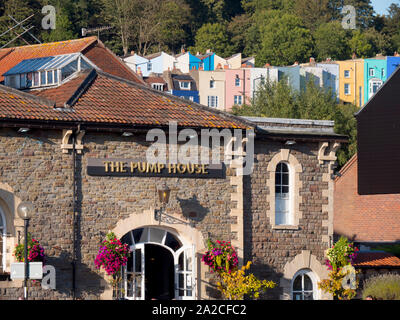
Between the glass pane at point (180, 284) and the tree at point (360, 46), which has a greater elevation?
the tree at point (360, 46)

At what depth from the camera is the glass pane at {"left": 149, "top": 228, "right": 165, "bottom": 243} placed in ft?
95.1

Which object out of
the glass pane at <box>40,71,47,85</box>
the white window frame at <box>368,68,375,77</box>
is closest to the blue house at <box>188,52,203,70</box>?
the white window frame at <box>368,68,375,77</box>

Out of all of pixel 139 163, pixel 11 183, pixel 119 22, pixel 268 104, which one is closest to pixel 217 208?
pixel 139 163

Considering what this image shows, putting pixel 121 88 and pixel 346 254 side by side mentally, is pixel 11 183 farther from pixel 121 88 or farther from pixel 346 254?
pixel 346 254

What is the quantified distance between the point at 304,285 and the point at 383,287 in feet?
8.06

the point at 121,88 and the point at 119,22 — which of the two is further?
the point at 119,22

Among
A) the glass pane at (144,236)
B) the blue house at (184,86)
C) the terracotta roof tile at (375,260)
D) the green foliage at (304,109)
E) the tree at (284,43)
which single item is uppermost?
the tree at (284,43)

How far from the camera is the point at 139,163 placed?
28.3m

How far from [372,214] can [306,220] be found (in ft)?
58.9

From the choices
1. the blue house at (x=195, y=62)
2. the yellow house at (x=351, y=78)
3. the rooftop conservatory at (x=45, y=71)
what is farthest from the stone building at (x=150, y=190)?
the yellow house at (x=351, y=78)

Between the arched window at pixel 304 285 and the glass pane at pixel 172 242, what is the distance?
410 centimetres

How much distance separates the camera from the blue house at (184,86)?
110m

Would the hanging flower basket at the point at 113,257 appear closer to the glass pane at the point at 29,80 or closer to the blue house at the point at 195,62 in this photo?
the glass pane at the point at 29,80

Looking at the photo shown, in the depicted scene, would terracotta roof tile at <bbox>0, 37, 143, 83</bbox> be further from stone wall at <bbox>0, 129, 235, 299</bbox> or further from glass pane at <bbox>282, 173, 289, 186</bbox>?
stone wall at <bbox>0, 129, 235, 299</bbox>
